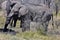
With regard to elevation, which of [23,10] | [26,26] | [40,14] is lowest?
[26,26]

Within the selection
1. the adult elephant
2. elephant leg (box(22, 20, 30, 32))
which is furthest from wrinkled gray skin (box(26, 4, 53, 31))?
elephant leg (box(22, 20, 30, 32))

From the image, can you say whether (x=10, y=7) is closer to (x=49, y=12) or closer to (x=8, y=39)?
(x=49, y=12)

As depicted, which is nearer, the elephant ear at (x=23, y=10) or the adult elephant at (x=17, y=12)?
the adult elephant at (x=17, y=12)

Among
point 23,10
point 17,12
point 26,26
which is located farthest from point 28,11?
point 26,26

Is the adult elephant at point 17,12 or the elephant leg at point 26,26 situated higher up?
the adult elephant at point 17,12

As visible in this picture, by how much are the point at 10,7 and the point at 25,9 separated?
82 cm

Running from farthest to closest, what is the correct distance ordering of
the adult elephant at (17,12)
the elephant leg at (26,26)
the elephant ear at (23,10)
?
the elephant leg at (26,26) → the elephant ear at (23,10) → the adult elephant at (17,12)

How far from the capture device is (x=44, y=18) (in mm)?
15336

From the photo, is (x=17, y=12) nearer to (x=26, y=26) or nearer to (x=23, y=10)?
(x=23, y=10)

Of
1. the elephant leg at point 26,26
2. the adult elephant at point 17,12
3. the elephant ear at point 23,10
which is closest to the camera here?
the adult elephant at point 17,12

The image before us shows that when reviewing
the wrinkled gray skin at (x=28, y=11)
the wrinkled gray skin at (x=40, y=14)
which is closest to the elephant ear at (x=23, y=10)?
the wrinkled gray skin at (x=28, y=11)

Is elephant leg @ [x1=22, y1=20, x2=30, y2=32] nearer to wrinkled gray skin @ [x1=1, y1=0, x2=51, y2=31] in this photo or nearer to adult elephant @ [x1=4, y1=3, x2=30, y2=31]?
wrinkled gray skin @ [x1=1, y1=0, x2=51, y2=31]

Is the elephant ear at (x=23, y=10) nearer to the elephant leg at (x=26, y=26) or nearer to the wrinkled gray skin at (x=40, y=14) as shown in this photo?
the wrinkled gray skin at (x=40, y=14)

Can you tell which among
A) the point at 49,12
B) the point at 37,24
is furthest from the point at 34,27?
the point at 49,12
